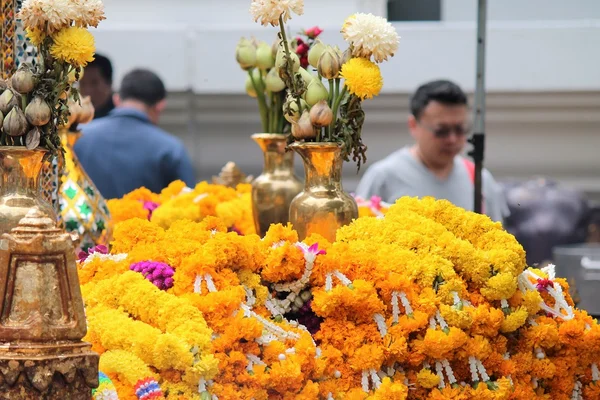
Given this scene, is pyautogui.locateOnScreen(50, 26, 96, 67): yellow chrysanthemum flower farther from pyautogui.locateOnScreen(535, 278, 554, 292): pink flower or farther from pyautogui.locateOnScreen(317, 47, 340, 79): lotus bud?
pyautogui.locateOnScreen(535, 278, 554, 292): pink flower

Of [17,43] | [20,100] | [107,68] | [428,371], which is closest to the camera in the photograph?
[428,371]

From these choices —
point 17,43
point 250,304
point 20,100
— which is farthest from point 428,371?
point 17,43

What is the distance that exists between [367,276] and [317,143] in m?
0.47

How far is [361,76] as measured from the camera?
2.73m

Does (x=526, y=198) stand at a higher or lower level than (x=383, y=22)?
lower

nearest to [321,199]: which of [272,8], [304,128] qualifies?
[304,128]

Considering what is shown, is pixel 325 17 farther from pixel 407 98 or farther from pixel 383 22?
pixel 383 22

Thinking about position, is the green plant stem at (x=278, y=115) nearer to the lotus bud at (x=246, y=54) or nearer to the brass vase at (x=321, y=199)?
the lotus bud at (x=246, y=54)

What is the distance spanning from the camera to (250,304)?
2320 mm

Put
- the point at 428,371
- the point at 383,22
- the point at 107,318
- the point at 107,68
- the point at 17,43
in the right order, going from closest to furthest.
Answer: the point at 107,318 < the point at 428,371 < the point at 383,22 < the point at 17,43 < the point at 107,68

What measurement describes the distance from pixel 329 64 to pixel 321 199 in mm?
320

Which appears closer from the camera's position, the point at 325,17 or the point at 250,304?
the point at 250,304

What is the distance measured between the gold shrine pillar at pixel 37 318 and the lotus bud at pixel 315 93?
1.05 meters

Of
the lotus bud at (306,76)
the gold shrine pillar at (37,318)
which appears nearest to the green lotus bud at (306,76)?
the lotus bud at (306,76)
